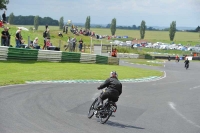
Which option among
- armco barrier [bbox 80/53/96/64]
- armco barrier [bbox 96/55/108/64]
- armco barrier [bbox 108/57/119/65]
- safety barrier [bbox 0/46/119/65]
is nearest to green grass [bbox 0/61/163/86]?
safety barrier [bbox 0/46/119/65]

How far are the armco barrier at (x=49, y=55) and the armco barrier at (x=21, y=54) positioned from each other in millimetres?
519

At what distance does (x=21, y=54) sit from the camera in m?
28.4

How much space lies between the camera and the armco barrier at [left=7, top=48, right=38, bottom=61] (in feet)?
90.2

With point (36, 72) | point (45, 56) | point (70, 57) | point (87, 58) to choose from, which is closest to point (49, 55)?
point (45, 56)

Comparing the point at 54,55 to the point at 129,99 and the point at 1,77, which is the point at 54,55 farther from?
the point at 129,99

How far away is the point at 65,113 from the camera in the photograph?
1306cm

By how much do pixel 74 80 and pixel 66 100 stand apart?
6920 millimetres

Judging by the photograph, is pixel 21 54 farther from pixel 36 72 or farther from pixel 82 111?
pixel 82 111

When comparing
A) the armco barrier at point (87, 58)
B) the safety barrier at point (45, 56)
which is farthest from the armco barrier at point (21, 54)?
the armco barrier at point (87, 58)

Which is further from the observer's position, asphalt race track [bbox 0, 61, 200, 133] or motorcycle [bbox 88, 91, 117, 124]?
motorcycle [bbox 88, 91, 117, 124]

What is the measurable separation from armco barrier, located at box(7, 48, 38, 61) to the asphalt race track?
28.0 ft

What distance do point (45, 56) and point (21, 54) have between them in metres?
2.64

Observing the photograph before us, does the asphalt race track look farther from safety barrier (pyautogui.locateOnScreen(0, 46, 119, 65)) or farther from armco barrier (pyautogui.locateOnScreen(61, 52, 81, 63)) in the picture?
armco barrier (pyautogui.locateOnScreen(61, 52, 81, 63))

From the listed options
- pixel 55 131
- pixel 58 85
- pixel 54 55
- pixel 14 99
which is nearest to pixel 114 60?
pixel 54 55
